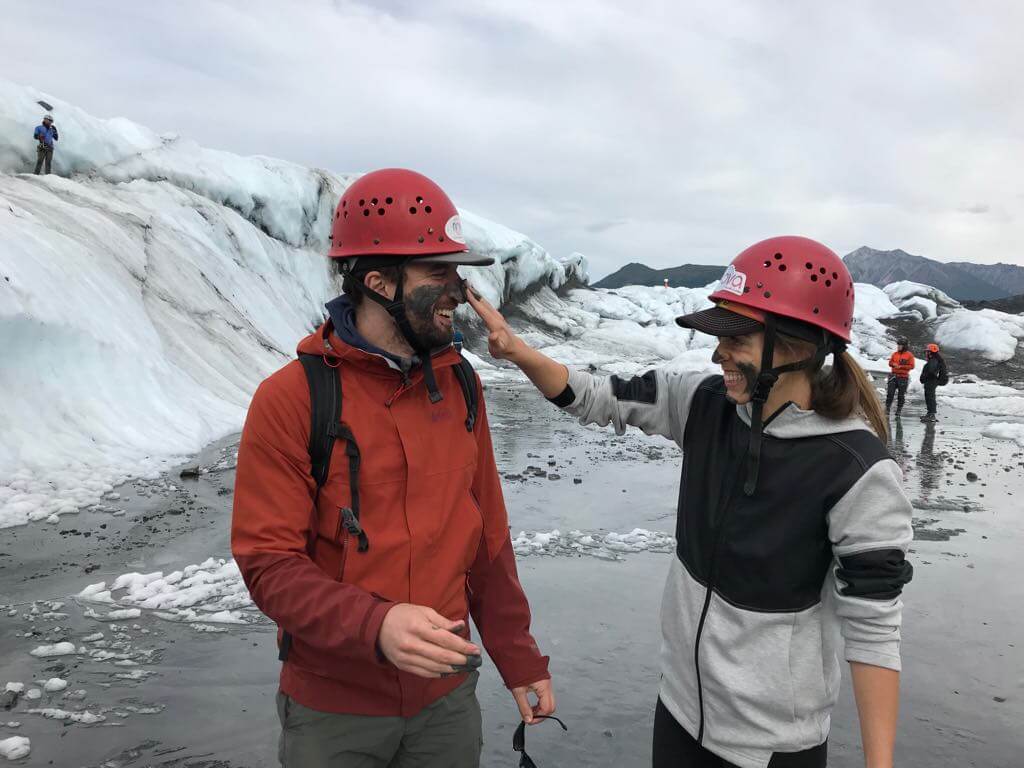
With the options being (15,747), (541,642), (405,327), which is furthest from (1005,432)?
(15,747)

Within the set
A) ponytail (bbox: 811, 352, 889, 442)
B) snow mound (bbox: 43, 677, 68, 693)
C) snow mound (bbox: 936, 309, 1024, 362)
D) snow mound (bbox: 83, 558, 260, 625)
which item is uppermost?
snow mound (bbox: 936, 309, 1024, 362)

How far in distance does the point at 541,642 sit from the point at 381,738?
3111mm

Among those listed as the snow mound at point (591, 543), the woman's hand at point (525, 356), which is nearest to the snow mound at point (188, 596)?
the snow mound at point (591, 543)

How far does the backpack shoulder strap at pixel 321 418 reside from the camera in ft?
6.21

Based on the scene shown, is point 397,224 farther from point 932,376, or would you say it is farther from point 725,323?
point 932,376

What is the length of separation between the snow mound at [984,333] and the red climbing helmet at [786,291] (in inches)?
1554

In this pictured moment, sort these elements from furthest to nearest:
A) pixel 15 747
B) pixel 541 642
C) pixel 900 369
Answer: pixel 900 369 → pixel 541 642 → pixel 15 747

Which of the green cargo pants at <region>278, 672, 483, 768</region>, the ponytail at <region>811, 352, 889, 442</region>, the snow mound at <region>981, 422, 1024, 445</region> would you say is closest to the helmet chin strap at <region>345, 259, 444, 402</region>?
the green cargo pants at <region>278, 672, 483, 768</region>

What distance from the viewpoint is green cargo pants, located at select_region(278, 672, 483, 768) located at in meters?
1.93

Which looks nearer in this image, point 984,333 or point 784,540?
point 784,540

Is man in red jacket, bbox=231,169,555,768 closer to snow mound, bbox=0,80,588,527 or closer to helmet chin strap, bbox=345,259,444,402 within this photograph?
helmet chin strap, bbox=345,259,444,402

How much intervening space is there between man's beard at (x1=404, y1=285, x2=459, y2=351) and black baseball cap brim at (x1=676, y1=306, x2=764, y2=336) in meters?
0.72

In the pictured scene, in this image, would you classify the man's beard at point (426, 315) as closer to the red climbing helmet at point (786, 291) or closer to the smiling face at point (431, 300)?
the smiling face at point (431, 300)

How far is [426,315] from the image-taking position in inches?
84.4
